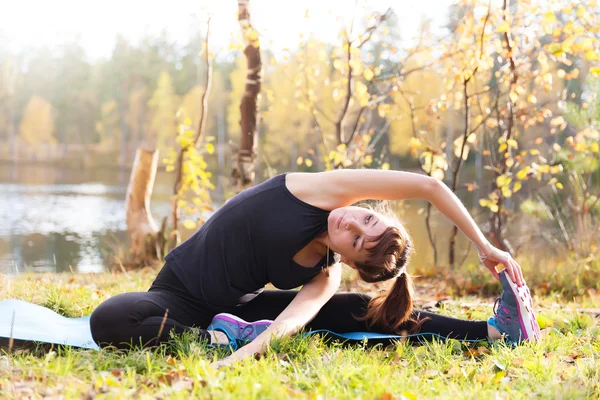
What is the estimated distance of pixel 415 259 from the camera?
868 centimetres

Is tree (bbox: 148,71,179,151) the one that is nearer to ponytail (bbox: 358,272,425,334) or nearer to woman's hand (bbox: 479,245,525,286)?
ponytail (bbox: 358,272,425,334)

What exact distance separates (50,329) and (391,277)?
5.52 feet

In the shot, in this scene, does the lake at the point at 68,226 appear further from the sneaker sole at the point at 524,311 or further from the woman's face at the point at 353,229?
the woman's face at the point at 353,229

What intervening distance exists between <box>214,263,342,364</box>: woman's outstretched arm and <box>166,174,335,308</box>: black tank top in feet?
0.20

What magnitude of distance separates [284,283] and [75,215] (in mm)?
12541

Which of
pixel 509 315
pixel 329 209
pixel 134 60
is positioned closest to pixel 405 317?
pixel 509 315

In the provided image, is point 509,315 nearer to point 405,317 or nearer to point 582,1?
point 405,317

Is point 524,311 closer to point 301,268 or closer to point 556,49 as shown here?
point 301,268

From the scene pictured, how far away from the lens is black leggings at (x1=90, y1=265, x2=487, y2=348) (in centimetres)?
279

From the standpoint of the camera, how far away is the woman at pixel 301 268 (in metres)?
2.84

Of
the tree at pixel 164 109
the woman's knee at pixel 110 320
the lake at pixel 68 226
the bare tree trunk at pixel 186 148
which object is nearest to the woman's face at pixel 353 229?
the woman's knee at pixel 110 320

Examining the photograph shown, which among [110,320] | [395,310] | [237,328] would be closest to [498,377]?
[395,310]

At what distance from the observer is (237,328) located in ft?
9.74

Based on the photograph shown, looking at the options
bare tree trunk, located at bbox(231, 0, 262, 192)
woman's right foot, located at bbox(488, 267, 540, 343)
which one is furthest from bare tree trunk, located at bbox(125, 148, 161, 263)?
woman's right foot, located at bbox(488, 267, 540, 343)
